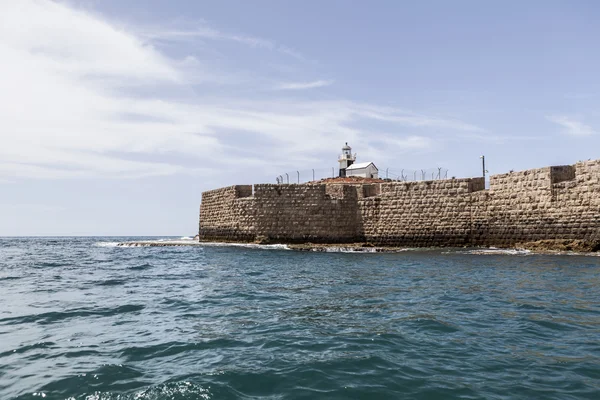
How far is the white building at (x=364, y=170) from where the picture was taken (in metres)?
46.2

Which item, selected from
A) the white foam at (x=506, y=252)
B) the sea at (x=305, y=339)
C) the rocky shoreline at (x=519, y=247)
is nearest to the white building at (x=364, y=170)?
the rocky shoreline at (x=519, y=247)

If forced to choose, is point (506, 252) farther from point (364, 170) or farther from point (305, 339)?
point (364, 170)

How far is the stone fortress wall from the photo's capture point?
19.3 m

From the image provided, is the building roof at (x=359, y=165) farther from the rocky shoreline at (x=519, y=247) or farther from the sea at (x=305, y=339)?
the sea at (x=305, y=339)

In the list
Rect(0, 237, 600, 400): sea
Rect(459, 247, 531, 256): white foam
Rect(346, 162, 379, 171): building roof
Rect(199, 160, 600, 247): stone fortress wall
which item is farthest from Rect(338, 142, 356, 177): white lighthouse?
Rect(0, 237, 600, 400): sea

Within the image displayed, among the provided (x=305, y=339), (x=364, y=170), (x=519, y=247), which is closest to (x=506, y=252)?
(x=519, y=247)

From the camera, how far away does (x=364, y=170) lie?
153 feet

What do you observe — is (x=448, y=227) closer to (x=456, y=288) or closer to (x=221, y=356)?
(x=456, y=288)

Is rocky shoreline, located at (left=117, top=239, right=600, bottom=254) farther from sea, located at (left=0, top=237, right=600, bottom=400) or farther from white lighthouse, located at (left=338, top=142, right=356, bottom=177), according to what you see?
white lighthouse, located at (left=338, top=142, right=356, bottom=177)

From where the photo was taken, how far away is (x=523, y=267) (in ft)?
46.1

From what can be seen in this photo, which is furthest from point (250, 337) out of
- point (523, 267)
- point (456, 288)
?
point (523, 267)

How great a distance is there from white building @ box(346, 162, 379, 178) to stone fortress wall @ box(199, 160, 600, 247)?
1827 cm

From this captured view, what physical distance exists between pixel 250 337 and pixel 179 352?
102 centimetres

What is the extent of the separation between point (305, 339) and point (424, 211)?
19552 mm
